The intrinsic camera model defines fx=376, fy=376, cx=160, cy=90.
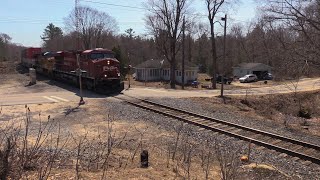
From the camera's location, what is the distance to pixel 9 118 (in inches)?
664

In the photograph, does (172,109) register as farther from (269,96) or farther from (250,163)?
(269,96)

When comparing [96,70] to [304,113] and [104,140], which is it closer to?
[104,140]

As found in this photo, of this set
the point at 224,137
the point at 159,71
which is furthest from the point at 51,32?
the point at 224,137

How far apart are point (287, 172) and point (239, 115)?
33.1 ft

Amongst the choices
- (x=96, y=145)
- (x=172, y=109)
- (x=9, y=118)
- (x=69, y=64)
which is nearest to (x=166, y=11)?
(x=69, y=64)

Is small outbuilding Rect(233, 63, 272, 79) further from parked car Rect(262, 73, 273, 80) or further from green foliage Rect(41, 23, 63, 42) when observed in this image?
green foliage Rect(41, 23, 63, 42)

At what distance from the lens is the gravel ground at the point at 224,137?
1062 cm

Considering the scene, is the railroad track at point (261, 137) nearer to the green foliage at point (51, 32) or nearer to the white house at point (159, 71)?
the white house at point (159, 71)

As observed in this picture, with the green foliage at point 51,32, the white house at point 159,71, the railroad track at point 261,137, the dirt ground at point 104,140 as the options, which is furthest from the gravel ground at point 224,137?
the green foliage at point 51,32

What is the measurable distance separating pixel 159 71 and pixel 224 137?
47.0m

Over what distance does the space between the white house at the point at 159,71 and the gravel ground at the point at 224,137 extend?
33.1 m

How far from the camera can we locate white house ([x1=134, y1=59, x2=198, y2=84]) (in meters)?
57.8

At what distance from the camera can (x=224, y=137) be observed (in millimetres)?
14008

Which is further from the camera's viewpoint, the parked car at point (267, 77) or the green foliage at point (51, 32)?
the green foliage at point (51, 32)
